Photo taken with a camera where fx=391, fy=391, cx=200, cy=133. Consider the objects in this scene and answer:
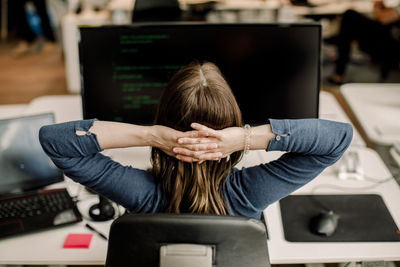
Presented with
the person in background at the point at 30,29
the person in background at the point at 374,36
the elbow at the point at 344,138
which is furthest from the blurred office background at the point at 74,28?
the elbow at the point at 344,138

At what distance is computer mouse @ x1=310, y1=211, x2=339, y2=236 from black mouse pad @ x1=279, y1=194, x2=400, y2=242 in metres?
0.01

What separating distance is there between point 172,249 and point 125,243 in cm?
9

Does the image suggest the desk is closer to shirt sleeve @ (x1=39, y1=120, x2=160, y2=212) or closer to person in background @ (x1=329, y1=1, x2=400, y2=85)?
shirt sleeve @ (x1=39, y1=120, x2=160, y2=212)

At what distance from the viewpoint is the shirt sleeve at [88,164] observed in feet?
2.95

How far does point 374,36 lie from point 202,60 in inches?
112

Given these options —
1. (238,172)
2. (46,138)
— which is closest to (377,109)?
(238,172)

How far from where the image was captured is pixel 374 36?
11.8ft

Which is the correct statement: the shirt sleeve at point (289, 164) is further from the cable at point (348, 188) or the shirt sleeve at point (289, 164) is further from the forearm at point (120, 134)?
the cable at point (348, 188)

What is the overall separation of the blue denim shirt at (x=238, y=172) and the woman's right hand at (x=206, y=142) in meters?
0.09

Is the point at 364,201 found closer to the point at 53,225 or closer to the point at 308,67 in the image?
the point at 308,67

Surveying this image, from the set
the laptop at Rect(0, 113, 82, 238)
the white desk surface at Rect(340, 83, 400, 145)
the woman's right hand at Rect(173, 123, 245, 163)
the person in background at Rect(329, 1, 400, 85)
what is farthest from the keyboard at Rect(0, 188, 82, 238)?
the person in background at Rect(329, 1, 400, 85)

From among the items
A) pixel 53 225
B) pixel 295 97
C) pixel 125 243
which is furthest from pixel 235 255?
pixel 295 97

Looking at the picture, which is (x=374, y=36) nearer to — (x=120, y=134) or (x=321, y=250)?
(x=321, y=250)

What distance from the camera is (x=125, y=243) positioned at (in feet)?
2.34
